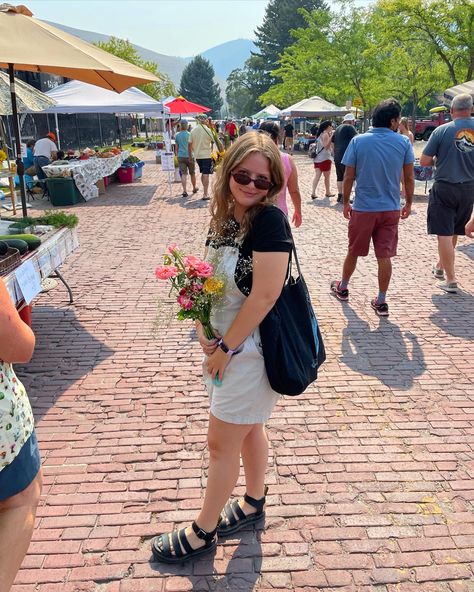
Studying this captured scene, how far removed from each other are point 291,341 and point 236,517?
1.09 metres

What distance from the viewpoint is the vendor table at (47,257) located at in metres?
4.02

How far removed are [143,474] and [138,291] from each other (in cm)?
352

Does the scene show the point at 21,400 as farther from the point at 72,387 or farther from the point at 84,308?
the point at 84,308

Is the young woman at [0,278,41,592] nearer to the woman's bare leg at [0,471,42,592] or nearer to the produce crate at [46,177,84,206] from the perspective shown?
the woman's bare leg at [0,471,42,592]

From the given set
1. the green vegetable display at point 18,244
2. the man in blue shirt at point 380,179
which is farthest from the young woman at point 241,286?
the man in blue shirt at point 380,179

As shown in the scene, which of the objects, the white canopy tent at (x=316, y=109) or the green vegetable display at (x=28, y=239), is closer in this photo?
the green vegetable display at (x=28, y=239)

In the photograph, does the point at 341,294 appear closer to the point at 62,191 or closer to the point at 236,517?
the point at 236,517

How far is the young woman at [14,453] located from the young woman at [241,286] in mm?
744

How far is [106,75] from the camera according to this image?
6.15m

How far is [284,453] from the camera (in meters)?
3.33

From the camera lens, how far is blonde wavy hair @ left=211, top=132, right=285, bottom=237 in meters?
2.12

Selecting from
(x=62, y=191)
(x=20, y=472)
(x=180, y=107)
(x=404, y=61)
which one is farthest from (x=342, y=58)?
(x=20, y=472)

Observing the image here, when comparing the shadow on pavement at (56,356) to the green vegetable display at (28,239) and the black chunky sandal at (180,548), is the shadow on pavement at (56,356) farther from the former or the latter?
the black chunky sandal at (180,548)

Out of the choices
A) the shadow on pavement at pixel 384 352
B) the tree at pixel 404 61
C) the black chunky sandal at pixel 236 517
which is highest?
the tree at pixel 404 61
